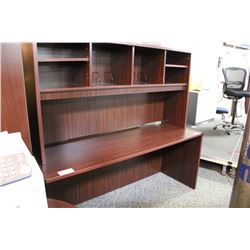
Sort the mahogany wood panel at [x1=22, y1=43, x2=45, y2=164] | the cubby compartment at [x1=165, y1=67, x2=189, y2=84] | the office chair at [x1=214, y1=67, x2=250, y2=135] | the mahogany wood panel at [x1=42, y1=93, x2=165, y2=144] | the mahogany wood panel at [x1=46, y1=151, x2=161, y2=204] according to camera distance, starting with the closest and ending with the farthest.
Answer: the mahogany wood panel at [x1=22, y1=43, x2=45, y2=164] < the mahogany wood panel at [x1=42, y1=93, x2=165, y2=144] < the mahogany wood panel at [x1=46, y1=151, x2=161, y2=204] < the cubby compartment at [x1=165, y1=67, x2=189, y2=84] < the office chair at [x1=214, y1=67, x2=250, y2=135]

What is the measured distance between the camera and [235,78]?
14.4 feet

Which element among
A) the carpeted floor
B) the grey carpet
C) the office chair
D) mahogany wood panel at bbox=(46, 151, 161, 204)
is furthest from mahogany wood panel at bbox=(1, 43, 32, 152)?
the office chair

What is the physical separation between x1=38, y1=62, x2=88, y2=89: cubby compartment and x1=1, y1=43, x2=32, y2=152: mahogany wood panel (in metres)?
0.53

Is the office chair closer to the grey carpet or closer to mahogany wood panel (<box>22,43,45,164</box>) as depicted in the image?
the grey carpet

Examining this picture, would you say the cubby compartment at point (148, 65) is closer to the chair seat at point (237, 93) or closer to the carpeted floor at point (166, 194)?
the carpeted floor at point (166, 194)

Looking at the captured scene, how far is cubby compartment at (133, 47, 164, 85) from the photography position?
200 centimetres

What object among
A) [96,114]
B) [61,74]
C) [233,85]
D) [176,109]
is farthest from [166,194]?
[233,85]

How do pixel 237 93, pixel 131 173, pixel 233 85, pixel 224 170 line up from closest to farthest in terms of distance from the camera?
pixel 131 173, pixel 224 170, pixel 237 93, pixel 233 85

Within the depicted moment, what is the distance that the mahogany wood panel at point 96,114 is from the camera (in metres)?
1.77

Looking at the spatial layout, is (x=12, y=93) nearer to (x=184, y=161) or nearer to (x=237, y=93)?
(x=184, y=161)

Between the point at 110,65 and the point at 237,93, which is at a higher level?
the point at 110,65

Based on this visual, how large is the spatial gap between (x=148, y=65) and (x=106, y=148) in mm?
982
